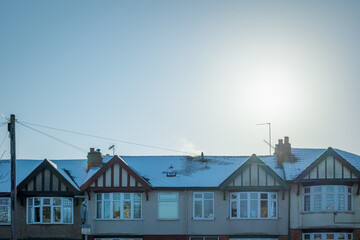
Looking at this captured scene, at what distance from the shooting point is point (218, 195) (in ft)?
99.6

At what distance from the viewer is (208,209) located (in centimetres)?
3036

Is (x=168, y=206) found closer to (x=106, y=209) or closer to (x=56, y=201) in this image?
(x=106, y=209)

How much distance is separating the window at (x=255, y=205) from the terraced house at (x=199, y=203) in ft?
0.21

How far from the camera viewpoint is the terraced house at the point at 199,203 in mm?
29188

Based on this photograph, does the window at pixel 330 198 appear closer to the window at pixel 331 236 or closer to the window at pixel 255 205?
the window at pixel 331 236

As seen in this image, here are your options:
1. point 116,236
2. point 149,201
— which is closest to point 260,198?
point 149,201

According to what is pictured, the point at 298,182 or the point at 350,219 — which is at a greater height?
the point at 298,182

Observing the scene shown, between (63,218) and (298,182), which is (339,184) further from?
(63,218)

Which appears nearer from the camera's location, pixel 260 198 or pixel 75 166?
pixel 260 198

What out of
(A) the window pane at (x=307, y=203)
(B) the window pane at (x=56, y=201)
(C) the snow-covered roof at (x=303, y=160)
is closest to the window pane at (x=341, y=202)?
(A) the window pane at (x=307, y=203)

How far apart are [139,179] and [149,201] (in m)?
1.67

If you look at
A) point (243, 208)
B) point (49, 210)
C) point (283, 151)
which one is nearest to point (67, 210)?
point (49, 210)

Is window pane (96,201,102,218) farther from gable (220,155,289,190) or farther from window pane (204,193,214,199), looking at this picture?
gable (220,155,289,190)

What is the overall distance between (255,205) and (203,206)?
11.0ft
